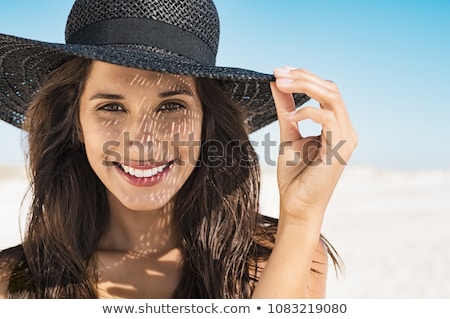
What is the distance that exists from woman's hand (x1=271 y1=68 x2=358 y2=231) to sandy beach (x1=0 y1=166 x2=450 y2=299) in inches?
31.6

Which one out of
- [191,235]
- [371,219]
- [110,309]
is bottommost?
[110,309]

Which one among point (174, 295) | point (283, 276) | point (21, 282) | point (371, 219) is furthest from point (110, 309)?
point (371, 219)

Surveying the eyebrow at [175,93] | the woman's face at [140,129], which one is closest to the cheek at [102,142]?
the woman's face at [140,129]

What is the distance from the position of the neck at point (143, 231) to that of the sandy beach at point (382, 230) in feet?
1.70

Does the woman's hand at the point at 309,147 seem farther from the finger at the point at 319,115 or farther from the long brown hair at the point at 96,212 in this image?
the long brown hair at the point at 96,212

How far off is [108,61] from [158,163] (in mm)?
631

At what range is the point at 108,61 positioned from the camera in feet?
7.07

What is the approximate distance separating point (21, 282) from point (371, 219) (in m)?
10.5

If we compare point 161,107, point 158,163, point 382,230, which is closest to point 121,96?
point 161,107

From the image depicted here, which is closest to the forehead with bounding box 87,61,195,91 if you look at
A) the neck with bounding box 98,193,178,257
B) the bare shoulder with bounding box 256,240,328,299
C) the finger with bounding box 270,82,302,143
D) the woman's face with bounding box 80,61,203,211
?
the woman's face with bounding box 80,61,203,211

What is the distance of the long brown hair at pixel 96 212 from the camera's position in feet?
9.50

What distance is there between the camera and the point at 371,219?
12492mm

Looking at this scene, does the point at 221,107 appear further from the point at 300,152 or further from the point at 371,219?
the point at 371,219

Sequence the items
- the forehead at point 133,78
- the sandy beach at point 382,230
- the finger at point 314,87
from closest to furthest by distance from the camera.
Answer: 1. the finger at point 314,87
2. the forehead at point 133,78
3. the sandy beach at point 382,230
